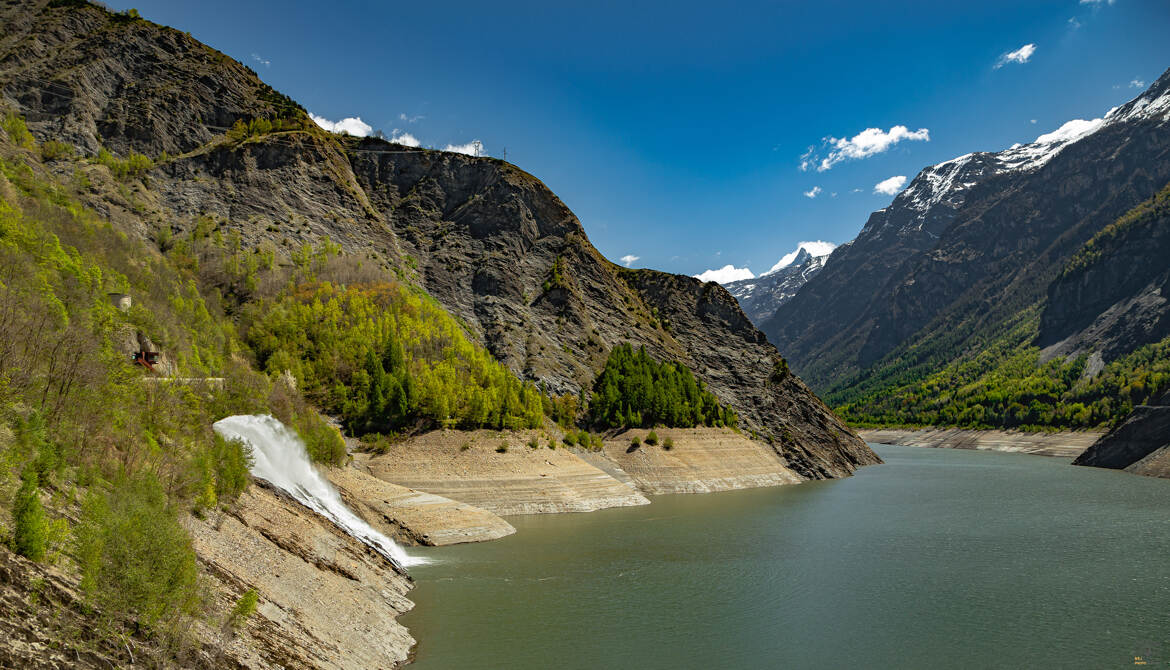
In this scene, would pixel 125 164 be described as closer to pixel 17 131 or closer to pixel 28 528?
pixel 17 131

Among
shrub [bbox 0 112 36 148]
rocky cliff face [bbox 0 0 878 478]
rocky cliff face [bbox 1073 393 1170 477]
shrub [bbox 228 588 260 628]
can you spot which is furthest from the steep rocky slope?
rocky cliff face [bbox 1073 393 1170 477]

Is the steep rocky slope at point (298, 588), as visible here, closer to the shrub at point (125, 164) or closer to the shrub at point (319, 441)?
the shrub at point (319, 441)

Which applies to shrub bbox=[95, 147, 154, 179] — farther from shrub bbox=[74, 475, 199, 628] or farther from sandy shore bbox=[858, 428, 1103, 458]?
sandy shore bbox=[858, 428, 1103, 458]

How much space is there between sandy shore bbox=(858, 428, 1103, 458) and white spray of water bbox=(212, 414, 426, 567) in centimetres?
14205

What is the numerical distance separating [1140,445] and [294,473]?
12018 cm

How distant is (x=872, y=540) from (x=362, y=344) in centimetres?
5383

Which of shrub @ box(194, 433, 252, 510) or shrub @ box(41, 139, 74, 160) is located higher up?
shrub @ box(41, 139, 74, 160)

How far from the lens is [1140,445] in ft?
332

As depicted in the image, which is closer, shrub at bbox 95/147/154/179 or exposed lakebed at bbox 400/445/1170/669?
exposed lakebed at bbox 400/445/1170/669

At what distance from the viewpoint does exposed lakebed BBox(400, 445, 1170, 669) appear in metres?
26.4

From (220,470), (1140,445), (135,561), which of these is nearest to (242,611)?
(135,561)

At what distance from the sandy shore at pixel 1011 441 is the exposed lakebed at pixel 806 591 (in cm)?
8497

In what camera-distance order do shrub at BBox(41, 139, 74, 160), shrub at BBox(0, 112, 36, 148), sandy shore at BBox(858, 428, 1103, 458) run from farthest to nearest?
sandy shore at BBox(858, 428, 1103, 458)
shrub at BBox(41, 139, 74, 160)
shrub at BBox(0, 112, 36, 148)

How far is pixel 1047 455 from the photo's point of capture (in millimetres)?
139000
